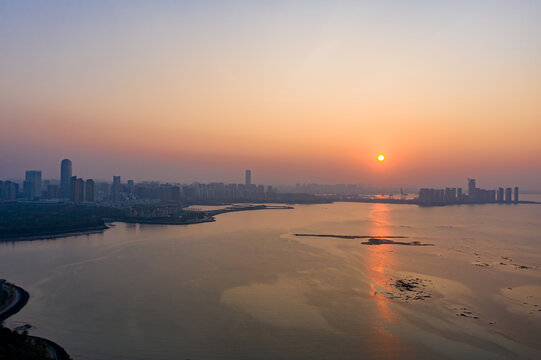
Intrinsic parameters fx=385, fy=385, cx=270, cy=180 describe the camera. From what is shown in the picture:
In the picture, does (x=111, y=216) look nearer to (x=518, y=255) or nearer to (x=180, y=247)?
(x=180, y=247)

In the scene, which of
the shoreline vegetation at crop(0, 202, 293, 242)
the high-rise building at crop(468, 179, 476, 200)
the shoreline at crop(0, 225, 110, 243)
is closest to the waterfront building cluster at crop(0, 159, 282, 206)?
the shoreline vegetation at crop(0, 202, 293, 242)

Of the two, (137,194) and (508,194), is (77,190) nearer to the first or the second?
(137,194)

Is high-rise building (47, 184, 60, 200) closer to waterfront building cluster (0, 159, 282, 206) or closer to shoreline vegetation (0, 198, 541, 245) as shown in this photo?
waterfront building cluster (0, 159, 282, 206)

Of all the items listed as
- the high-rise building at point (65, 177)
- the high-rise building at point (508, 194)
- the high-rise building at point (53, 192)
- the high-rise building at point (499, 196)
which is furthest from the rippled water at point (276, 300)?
the high-rise building at point (508, 194)

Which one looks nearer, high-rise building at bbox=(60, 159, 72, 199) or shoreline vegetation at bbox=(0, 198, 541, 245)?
shoreline vegetation at bbox=(0, 198, 541, 245)

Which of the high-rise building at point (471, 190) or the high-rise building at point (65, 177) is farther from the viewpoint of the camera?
the high-rise building at point (471, 190)

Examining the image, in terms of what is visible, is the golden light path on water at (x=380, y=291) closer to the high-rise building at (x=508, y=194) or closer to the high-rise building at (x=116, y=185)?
the high-rise building at (x=116, y=185)

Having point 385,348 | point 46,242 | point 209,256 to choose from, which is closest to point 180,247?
point 209,256
